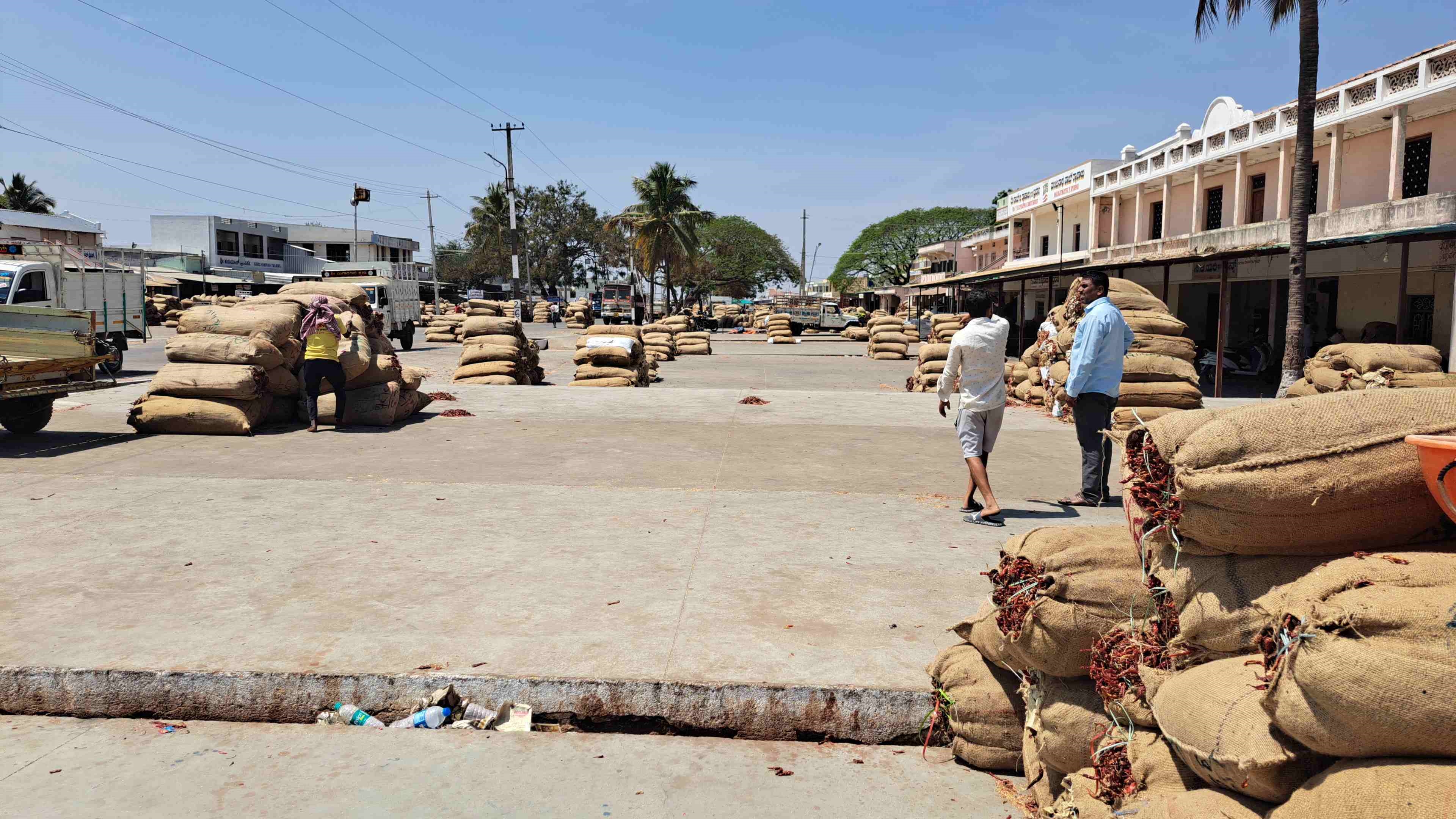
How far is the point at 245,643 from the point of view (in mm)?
4219

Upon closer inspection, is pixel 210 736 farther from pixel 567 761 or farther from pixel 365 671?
pixel 567 761

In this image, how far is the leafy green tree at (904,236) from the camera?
92812mm

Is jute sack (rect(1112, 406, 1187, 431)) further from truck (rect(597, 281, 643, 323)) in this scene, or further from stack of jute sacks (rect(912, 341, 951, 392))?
truck (rect(597, 281, 643, 323))

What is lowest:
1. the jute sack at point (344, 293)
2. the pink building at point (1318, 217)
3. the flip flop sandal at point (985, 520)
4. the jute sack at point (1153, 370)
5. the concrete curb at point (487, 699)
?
the concrete curb at point (487, 699)

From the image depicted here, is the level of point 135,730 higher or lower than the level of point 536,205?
lower

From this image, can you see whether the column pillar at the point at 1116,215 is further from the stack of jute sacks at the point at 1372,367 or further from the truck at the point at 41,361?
the truck at the point at 41,361

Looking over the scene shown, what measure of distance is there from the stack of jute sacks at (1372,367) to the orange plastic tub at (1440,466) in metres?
12.5

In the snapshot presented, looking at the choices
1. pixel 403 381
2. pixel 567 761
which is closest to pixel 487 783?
pixel 567 761

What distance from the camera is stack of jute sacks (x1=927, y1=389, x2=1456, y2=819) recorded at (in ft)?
6.91

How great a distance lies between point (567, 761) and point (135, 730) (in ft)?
5.66

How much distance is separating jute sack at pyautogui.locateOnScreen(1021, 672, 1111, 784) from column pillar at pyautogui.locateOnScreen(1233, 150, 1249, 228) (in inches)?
1181

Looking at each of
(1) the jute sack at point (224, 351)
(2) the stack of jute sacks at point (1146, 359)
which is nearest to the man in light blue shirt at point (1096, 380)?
(2) the stack of jute sacks at point (1146, 359)

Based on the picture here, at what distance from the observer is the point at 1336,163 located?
2456 cm

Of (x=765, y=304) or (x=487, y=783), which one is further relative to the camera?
(x=765, y=304)
